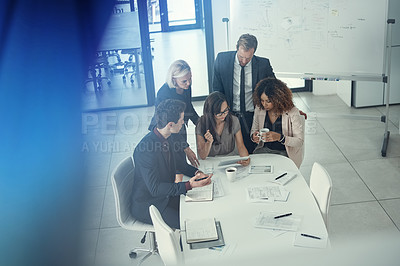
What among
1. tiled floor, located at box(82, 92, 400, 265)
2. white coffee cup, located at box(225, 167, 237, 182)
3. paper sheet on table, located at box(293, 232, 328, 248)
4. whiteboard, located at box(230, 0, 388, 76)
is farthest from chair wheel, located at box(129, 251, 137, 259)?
whiteboard, located at box(230, 0, 388, 76)

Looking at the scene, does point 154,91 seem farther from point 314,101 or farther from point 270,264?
point 270,264

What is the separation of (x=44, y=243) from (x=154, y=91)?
540 centimetres

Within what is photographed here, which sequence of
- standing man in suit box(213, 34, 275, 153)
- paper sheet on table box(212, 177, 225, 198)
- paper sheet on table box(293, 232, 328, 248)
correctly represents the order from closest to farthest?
1. paper sheet on table box(293, 232, 328, 248)
2. paper sheet on table box(212, 177, 225, 198)
3. standing man in suit box(213, 34, 275, 153)

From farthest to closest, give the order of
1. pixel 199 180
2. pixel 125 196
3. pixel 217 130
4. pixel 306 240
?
pixel 217 130, pixel 125 196, pixel 199 180, pixel 306 240

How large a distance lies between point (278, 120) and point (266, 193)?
86cm

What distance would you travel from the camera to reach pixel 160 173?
109 inches

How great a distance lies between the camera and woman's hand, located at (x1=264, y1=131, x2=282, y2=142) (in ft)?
10.5

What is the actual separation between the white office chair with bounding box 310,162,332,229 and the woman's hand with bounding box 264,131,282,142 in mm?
537

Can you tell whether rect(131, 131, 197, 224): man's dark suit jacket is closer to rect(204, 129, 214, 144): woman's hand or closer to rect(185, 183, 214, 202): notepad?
rect(185, 183, 214, 202): notepad

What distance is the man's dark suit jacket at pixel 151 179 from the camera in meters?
2.65

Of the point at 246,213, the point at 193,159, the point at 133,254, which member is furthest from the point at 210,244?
the point at 133,254

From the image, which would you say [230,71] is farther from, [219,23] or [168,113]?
[219,23]

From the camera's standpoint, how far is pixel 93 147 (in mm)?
5004

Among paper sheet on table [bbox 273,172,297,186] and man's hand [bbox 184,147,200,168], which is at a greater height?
man's hand [bbox 184,147,200,168]
